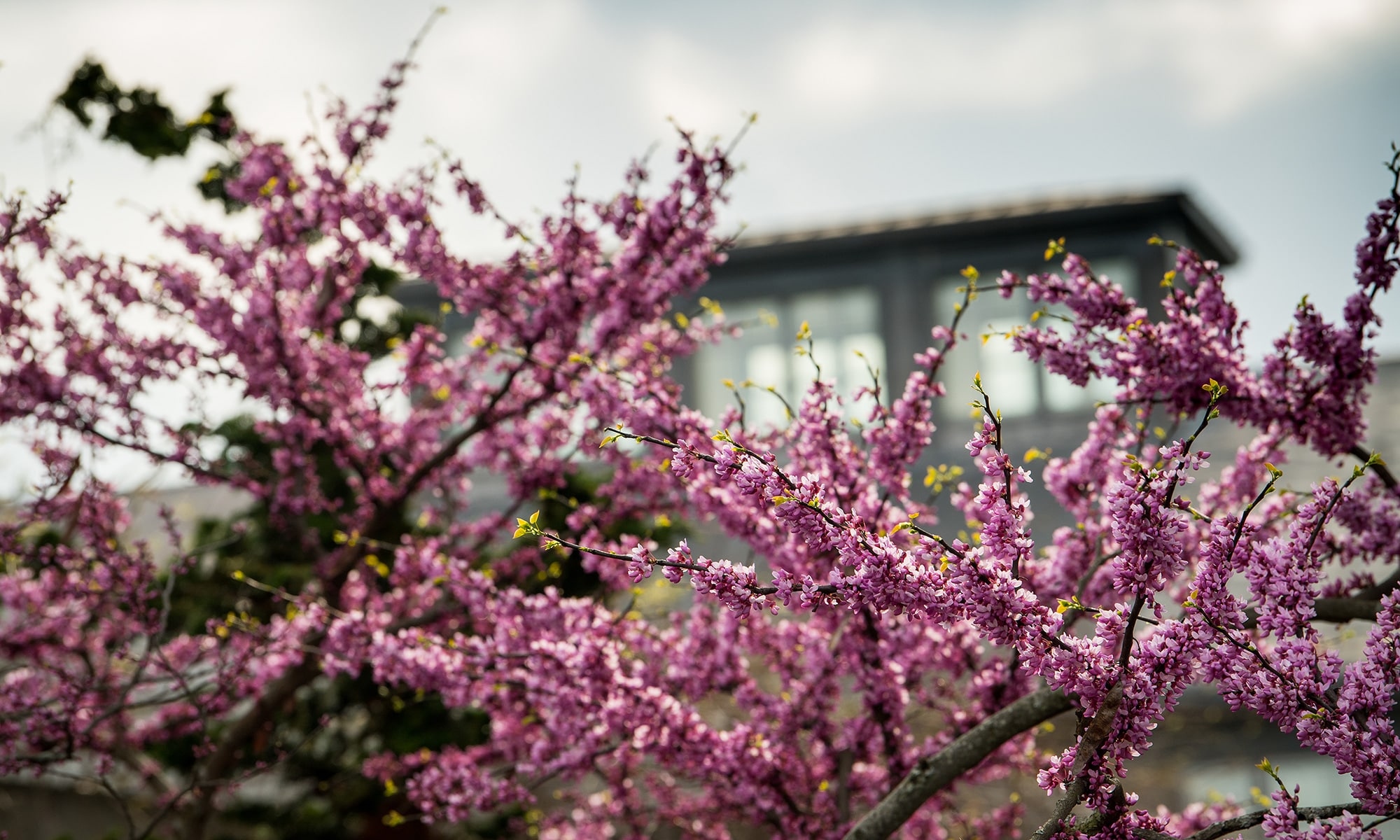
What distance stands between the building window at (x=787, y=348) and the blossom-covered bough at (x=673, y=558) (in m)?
9.36

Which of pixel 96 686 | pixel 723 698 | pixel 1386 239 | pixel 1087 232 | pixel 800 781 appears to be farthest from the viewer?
pixel 1087 232

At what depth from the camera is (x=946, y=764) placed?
3703 millimetres

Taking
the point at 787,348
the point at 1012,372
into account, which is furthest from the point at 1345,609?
the point at 787,348

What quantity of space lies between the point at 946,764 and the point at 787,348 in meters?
13.5

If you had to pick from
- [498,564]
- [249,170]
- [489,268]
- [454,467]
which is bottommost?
[498,564]

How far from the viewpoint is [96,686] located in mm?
5289

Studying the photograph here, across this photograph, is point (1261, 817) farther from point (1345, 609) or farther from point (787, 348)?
point (787, 348)

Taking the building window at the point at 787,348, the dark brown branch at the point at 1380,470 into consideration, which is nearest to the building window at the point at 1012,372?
the building window at the point at 787,348

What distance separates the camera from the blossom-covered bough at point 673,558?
2824mm

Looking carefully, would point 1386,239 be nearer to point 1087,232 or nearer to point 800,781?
point 800,781

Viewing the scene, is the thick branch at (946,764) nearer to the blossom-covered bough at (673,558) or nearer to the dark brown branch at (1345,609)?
the blossom-covered bough at (673,558)

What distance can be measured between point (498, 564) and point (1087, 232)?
12888mm

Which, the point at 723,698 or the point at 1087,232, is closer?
the point at 723,698

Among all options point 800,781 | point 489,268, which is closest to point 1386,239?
point 800,781
